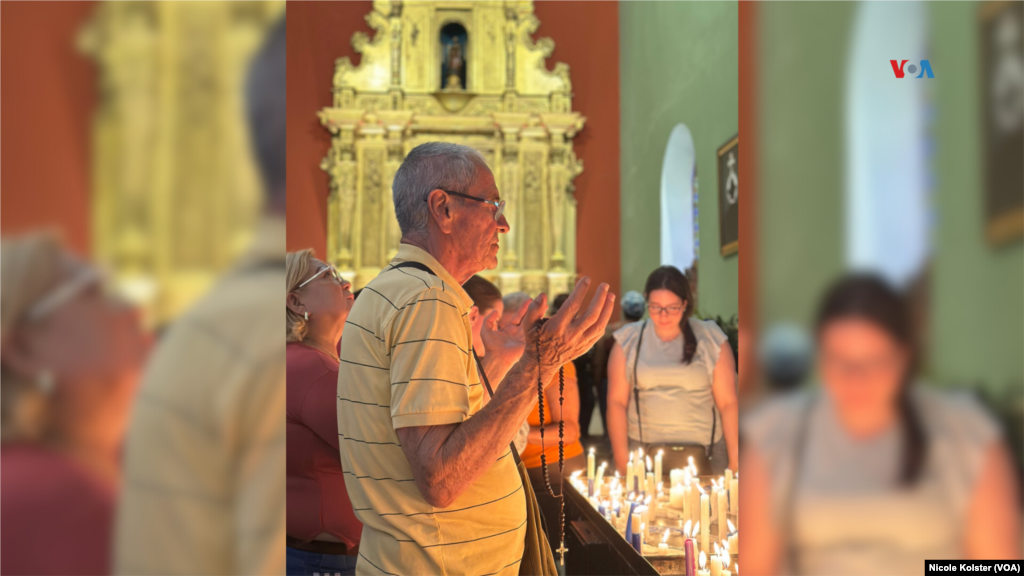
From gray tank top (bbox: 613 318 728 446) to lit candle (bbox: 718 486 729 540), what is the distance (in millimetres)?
1023

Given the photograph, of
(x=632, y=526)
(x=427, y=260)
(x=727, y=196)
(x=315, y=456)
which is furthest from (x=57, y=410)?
(x=727, y=196)

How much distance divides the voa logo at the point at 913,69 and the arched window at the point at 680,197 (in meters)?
7.12

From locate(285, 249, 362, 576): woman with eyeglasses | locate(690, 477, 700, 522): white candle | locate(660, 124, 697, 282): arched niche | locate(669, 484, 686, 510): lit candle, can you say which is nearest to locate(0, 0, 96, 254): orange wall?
locate(285, 249, 362, 576): woman with eyeglasses

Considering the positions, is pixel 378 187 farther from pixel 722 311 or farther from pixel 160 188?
pixel 160 188

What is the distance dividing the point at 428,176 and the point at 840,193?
1318mm

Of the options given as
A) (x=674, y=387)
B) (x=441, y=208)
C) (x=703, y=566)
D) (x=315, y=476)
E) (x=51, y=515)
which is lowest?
(x=703, y=566)

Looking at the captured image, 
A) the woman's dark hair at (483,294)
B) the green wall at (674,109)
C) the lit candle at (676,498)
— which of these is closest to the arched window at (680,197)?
the green wall at (674,109)

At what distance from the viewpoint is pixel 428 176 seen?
1.74m

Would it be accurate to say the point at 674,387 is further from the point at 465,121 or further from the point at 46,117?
the point at 465,121

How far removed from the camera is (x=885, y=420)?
0.46m

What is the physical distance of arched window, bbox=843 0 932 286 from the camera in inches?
18.0

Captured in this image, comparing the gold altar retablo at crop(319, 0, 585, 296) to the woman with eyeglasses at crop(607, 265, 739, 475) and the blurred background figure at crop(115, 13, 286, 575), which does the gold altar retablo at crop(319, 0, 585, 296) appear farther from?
the blurred background figure at crop(115, 13, 286, 575)

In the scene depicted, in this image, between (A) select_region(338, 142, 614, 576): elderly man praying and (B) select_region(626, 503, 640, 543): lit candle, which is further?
(B) select_region(626, 503, 640, 543): lit candle

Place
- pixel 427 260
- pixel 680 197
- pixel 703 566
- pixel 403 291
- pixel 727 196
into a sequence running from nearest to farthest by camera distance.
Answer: pixel 403 291 → pixel 427 260 → pixel 703 566 → pixel 727 196 → pixel 680 197
